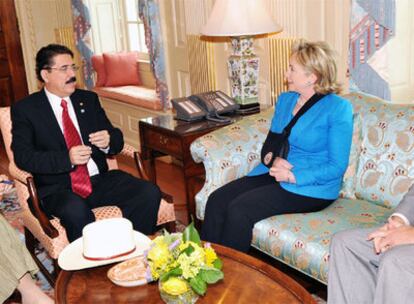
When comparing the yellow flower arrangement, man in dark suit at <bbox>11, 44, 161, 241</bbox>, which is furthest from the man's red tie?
the yellow flower arrangement

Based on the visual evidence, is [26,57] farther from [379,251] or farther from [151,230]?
[379,251]

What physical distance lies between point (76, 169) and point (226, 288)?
1362 mm

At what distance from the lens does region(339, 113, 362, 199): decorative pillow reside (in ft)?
8.70

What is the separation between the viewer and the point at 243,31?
3.26 metres

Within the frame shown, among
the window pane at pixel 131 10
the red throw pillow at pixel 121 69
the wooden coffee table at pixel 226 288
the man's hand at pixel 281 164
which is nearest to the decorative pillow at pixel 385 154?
the man's hand at pixel 281 164

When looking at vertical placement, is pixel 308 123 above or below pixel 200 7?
below

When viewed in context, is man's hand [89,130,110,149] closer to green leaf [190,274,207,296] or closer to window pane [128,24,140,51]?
green leaf [190,274,207,296]

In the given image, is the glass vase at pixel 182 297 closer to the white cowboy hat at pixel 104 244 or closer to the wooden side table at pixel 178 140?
the white cowboy hat at pixel 104 244

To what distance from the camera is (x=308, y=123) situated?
2609 millimetres

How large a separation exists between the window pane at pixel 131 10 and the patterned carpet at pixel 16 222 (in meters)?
2.16

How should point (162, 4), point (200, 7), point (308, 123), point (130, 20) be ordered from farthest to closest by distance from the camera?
point (130, 20)
point (162, 4)
point (200, 7)
point (308, 123)

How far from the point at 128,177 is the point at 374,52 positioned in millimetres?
1415

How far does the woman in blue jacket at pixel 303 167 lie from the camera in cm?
254

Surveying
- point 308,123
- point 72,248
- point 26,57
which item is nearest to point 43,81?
point 72,248
